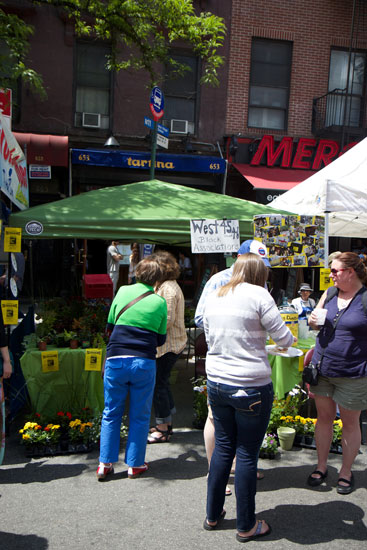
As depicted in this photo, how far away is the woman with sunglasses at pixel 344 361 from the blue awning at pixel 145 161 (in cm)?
919

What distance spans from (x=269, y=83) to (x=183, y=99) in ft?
8.05

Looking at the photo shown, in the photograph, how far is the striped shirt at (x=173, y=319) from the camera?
15.1ft

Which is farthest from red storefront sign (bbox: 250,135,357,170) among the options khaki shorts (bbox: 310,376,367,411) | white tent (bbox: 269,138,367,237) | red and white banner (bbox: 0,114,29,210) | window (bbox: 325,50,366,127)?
khaki shorts (bbox: 310,376,367,411)

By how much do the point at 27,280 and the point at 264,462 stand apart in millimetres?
9940

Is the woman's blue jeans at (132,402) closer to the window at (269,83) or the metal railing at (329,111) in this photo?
the window at (269,83)

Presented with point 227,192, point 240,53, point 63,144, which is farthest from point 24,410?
point 240,53

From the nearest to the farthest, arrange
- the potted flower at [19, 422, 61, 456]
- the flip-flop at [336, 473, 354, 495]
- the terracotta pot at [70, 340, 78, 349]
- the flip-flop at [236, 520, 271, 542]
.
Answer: the flip-flop at [236, 520, 271, 542] → the flip-flop at [336, 473, 354, 495] → the potted flower at [19, 422, 61, 456] → the terracotta pot at [70, 340, 78, 349]

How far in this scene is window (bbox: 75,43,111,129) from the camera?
12.3 metres

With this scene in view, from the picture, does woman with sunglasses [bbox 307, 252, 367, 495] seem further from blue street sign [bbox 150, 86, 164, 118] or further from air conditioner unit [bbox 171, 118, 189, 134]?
air conditioner unit [bbox 171, 118, 189, 134]

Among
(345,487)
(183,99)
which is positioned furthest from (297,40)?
(345,487)

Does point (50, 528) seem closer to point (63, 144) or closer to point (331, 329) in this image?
point (331, 329)

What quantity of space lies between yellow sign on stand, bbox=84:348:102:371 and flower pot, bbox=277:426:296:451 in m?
1.85

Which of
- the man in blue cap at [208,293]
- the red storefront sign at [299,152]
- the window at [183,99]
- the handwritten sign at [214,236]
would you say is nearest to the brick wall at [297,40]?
the red storefront sign at [299,152]

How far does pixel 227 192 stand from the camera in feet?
43.2
